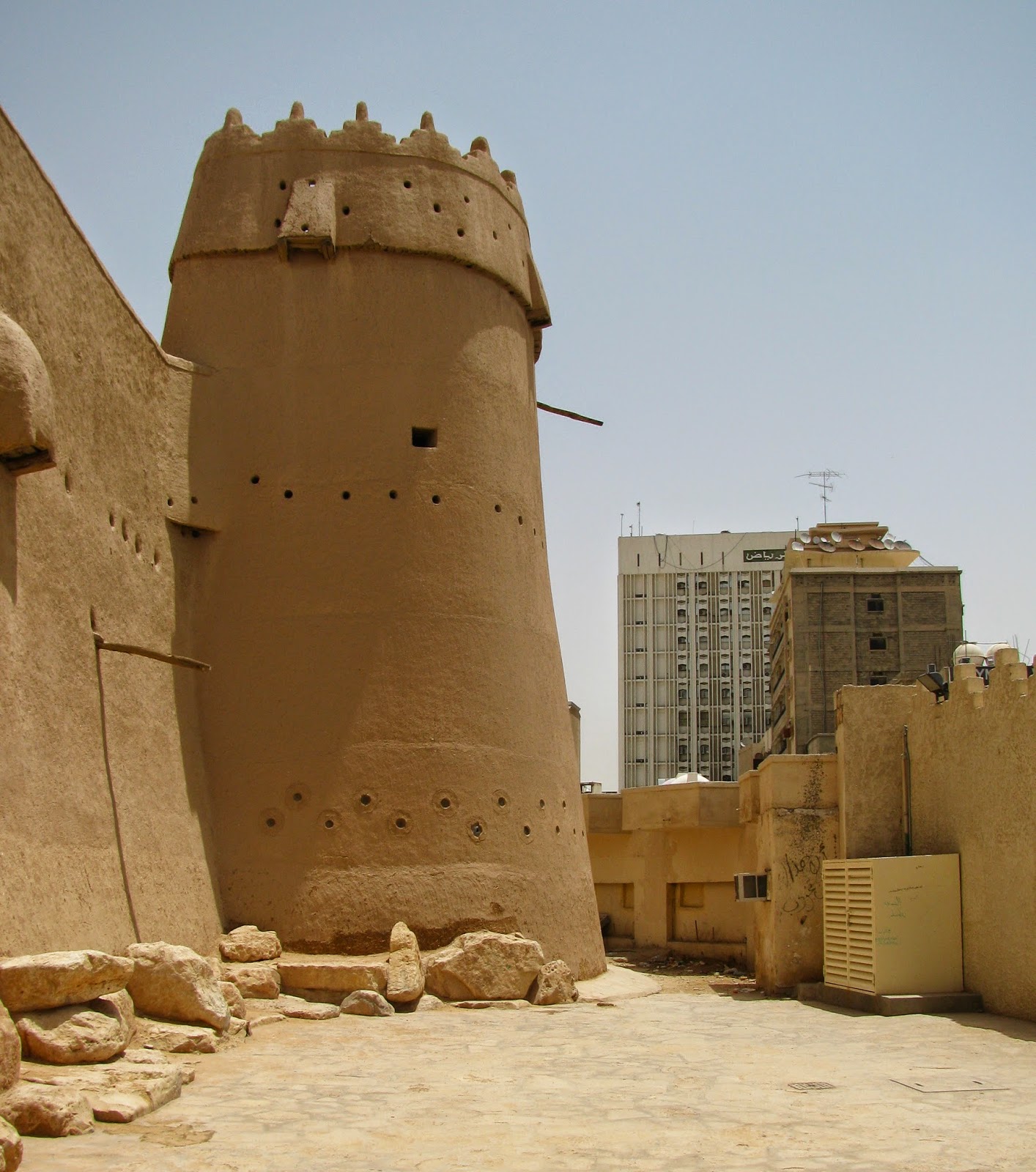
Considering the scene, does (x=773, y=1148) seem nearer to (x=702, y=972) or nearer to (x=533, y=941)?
(x=533, y=941)

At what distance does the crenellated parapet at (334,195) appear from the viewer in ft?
47.9

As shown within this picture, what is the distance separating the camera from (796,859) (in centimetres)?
1441

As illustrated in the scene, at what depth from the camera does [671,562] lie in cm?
6675

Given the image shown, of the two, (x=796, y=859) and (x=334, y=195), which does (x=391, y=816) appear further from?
(x=334, y=195)

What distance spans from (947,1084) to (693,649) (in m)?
57.9

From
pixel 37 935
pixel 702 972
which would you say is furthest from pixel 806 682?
pixel 37 935

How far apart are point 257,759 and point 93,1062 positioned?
567 cm

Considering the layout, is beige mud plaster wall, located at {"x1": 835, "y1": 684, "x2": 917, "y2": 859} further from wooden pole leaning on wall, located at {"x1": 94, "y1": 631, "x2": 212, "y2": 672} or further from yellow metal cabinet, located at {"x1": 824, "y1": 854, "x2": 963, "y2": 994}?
wooden pole leaning on wall, located at {"x1": 94, "y1": 631, "x2": 212, "y2": 672}

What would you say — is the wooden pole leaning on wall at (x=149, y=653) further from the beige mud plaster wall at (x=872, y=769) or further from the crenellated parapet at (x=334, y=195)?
the beige mud plaster wall at (x=872, y=769)

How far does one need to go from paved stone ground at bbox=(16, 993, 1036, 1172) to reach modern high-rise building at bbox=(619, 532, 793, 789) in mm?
52970

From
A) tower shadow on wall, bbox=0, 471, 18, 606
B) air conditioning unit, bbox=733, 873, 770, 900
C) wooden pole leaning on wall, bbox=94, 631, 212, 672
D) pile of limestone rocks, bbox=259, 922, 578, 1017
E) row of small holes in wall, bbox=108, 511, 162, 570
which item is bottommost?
pile of limestone rocks, bbox=259, 922, 578, 1017

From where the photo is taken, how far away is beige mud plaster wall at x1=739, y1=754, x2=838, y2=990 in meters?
14.2

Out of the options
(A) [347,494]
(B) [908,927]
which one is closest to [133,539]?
(A) [347,494]

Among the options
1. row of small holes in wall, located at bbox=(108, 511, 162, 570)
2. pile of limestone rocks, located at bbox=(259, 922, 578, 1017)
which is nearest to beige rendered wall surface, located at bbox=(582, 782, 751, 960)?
pile of limestone rocks, located at bbox=(259, 922, 578, 1017)
